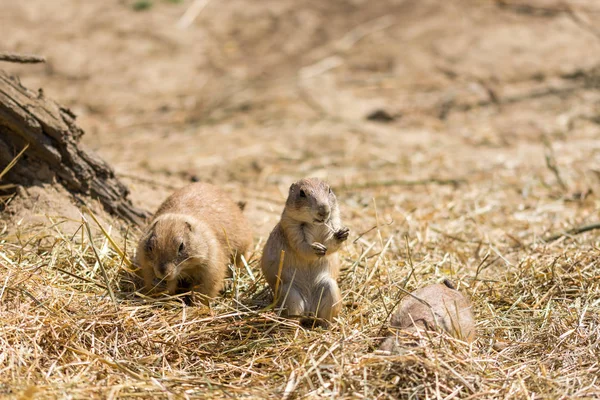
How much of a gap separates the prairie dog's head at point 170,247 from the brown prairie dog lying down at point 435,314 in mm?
1474

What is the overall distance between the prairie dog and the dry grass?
17 cm

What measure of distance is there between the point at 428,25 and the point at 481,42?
1195mm

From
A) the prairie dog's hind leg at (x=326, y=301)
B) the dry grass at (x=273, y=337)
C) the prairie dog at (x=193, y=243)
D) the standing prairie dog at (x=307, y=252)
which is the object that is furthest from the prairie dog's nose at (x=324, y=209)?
the prairie dog at (x=193, y=243)

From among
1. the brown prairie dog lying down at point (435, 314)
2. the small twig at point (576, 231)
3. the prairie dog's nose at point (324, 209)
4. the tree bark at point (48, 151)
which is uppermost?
the tree bark at point (48, 151)

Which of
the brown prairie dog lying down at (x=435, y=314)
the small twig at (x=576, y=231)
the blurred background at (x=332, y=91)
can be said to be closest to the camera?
the brown prairie dog lying down at (x=435, y=314)

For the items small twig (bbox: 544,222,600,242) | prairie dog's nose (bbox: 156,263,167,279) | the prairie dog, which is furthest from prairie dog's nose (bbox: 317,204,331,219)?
small twig (bbox: 544,222,600,242)

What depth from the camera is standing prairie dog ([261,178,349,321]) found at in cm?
424

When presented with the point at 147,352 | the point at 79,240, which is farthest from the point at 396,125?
the point at 147,352

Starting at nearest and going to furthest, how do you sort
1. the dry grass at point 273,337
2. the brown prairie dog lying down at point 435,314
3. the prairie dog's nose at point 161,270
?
the dry grass at point 273,337
the brown prairie dog lying down at point 435,314
the prairie dog's nose at point 161,270

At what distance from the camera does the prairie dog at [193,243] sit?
463 centimetres

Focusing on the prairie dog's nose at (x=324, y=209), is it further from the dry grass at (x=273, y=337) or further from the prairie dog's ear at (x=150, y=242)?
the prairie dog's ear at (x=150, y=242)

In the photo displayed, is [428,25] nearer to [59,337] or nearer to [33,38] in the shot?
[33,38]

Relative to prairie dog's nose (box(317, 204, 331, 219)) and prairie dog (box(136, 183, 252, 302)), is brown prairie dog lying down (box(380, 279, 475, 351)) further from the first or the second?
prairie dog (box(136, 183, 252, 302))

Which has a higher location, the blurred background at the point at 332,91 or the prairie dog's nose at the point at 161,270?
the prairie dog's nose at the point at 161,270
